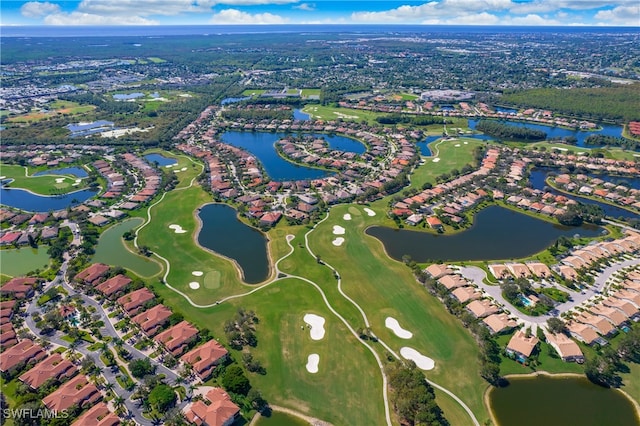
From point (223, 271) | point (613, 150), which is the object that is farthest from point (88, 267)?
point (613, 150)

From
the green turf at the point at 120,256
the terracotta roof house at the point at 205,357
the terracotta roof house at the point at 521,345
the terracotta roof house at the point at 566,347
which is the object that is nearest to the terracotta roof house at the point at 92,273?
the green turf at the point at 120,256

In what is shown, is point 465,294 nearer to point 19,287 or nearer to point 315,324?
point 315,324

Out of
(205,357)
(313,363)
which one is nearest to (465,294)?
(313,363)

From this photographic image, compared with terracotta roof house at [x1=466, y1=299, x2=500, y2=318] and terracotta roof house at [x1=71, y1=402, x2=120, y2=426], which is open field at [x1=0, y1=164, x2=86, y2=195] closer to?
terracotta roof house at [x1=71, y1=402, x2=120, y2=426]

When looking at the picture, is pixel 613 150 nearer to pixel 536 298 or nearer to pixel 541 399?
pixel 536 298

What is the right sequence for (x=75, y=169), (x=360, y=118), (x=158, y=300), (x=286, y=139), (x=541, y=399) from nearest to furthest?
1. (x=541, y=399)
2. (x=158, y=300)
3. (x=75, y=169)
4. (x=286, y=139)
5. (x=360, y=118)

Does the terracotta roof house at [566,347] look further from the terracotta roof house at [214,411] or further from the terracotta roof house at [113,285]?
the terracotta roof house at [113,285]
